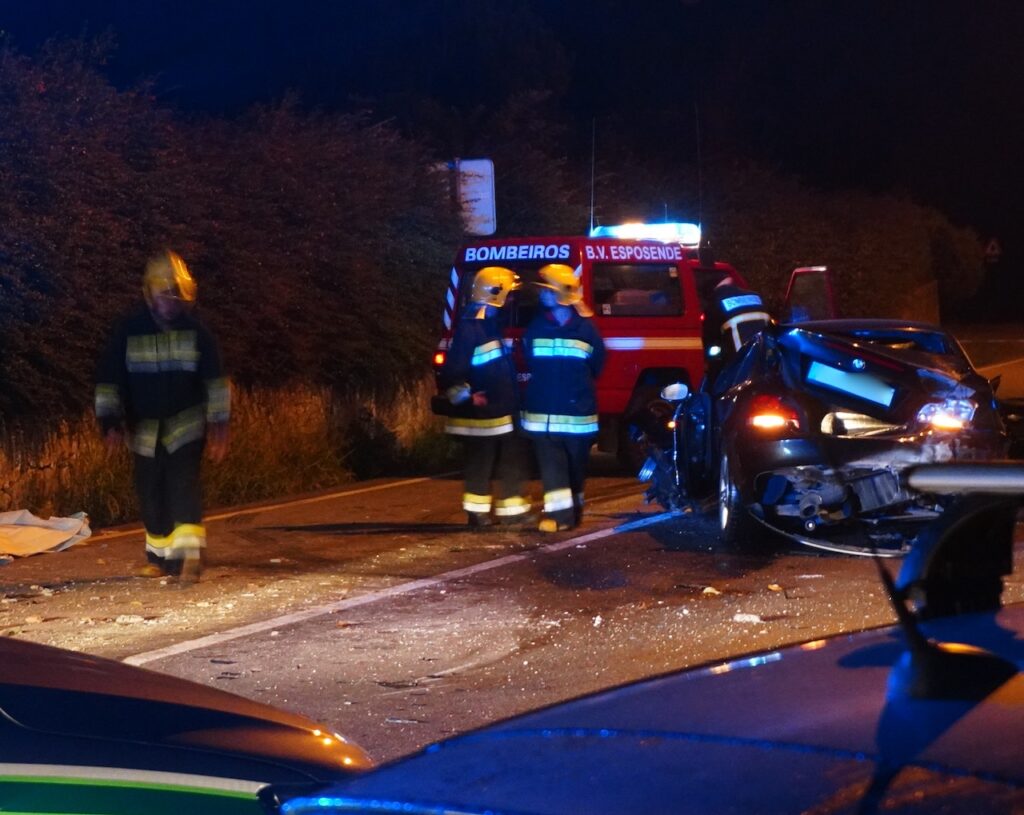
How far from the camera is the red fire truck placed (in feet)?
41.8

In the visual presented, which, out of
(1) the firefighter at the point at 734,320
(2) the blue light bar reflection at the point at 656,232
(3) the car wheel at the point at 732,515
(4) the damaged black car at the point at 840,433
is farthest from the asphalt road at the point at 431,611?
(2) the blue light bar reflection at the point at 656,232

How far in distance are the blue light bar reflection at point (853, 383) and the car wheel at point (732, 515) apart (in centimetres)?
71

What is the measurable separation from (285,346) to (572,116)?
19369 millimetres

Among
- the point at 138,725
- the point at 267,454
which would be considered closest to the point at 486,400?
the point at 267,454

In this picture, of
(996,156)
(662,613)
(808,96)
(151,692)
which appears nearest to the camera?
(151,692)

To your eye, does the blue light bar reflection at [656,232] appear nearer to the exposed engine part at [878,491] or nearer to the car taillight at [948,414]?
the car taillight at [948,414]

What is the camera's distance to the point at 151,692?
145 inches

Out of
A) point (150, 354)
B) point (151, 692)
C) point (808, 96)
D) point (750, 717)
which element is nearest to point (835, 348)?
point (150, 354)

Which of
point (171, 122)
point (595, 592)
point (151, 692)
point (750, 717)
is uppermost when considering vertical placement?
point (171, 122)

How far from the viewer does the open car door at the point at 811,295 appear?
52.8 feet

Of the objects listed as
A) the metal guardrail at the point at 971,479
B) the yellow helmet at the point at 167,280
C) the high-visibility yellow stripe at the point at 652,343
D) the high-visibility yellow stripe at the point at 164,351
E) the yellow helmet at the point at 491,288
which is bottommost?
the high-visibility yellow stripe at the point at 652,343

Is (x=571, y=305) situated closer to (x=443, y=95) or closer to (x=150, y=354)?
(x=150, y=354)

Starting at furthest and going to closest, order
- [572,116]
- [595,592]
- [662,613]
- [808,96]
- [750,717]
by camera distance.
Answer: [808,96] → [572,116] → [595,592] → [662,613] → [750,717]

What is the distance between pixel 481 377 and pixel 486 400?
16 cm
